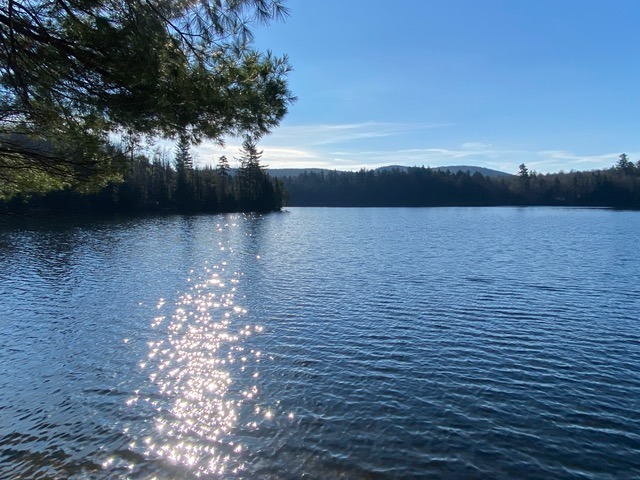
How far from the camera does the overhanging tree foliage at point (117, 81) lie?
6453mm

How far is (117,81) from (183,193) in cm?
9901

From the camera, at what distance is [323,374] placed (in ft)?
45.1

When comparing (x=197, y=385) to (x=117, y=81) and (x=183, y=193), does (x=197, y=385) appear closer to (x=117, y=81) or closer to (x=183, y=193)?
(x=117, y=81)

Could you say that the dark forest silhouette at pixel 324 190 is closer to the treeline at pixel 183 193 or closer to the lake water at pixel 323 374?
the treeline at pixel 183 193

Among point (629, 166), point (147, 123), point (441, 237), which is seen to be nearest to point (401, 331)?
point (147, 123)

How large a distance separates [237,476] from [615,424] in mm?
9576

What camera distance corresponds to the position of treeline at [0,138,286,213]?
87.8 meters

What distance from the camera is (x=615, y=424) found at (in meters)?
10.7

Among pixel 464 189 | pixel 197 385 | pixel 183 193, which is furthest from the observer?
pixel 464 189

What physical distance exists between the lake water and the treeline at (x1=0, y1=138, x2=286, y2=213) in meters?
63.9

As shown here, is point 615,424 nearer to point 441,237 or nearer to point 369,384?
point 369,384

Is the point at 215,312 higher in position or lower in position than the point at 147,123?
lower

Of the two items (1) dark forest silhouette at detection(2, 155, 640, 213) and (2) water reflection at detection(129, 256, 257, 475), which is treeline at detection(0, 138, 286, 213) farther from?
(2) water reflection at detection(129, 256, 257, 475)

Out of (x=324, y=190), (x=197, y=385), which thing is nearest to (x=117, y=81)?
(x=197, y=385)
